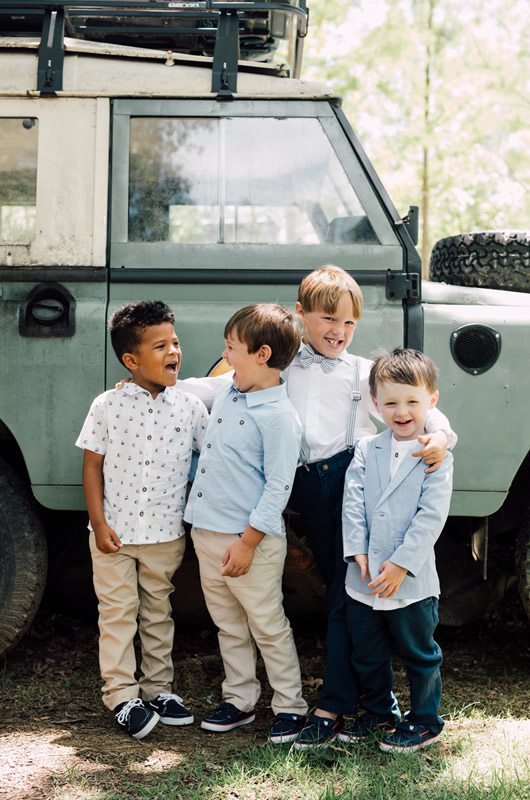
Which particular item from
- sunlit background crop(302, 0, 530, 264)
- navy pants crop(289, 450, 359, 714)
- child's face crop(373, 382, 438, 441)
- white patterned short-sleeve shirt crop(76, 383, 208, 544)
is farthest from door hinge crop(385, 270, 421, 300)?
sunlit background crop(302, 0, 530, 264)

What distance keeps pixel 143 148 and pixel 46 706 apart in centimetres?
210

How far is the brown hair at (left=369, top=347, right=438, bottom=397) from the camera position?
304 centimetres

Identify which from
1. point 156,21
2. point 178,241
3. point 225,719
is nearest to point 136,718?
point 225,719

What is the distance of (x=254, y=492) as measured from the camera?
10.6 ft

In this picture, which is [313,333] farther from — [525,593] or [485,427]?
[525,593]

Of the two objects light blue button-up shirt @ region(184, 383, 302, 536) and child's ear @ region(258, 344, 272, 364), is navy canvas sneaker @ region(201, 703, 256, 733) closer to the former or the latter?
light blue button-up shirt @ region(184, 383, 302, 536)

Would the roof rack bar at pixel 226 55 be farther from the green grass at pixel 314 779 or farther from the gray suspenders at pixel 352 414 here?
the green grass at pixel 314 779

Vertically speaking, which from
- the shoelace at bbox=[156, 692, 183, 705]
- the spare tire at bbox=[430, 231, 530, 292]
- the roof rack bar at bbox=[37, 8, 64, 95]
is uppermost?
the roof rack bar at bbox=[37, 8, 64, 95]

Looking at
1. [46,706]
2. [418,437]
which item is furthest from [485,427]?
[46,706]

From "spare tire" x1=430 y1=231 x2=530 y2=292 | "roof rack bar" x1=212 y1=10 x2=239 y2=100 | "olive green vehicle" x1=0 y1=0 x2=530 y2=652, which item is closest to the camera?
"olive green vehicle" x1=0 y1=0 x2=530 y2=652

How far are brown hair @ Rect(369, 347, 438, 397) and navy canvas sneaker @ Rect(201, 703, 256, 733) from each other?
1.21 m

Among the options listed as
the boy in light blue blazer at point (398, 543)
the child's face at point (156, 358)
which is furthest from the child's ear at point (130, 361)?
the boy in light blue blazer at point (398, 543)

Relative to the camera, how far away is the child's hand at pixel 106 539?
329 cm

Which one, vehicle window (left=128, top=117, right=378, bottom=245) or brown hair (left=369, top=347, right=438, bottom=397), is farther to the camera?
vehicle window (left=128, top=117, right=378, bottom=245)
